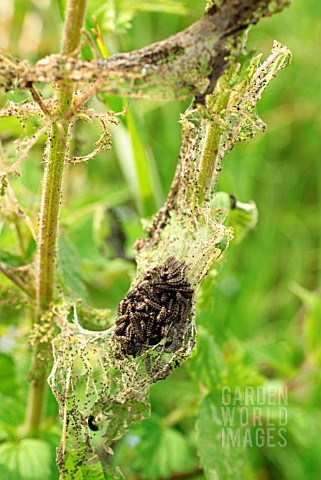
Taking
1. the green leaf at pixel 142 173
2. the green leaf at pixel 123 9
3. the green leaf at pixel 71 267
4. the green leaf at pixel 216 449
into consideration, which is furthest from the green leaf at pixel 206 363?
the green leaf at pixel 123 9

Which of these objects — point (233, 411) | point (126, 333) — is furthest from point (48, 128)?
point (233, 411)

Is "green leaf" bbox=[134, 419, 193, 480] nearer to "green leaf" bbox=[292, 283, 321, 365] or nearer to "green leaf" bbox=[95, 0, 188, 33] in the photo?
"green leaf" bbox=[292, 283, 321, 365]

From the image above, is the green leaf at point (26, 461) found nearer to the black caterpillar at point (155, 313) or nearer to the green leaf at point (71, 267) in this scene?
the green leaf at point (71, 267)

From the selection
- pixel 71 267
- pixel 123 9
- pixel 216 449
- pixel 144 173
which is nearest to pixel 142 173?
pixel 144 173

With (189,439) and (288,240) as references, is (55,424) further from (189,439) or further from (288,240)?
(288,240)

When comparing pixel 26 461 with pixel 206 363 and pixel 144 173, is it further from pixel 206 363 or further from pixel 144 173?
pixel 144 173

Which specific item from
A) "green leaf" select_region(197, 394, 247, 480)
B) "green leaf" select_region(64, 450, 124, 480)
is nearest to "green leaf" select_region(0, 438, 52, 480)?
"green leaf" select_region(64, 450, 124, 480)
